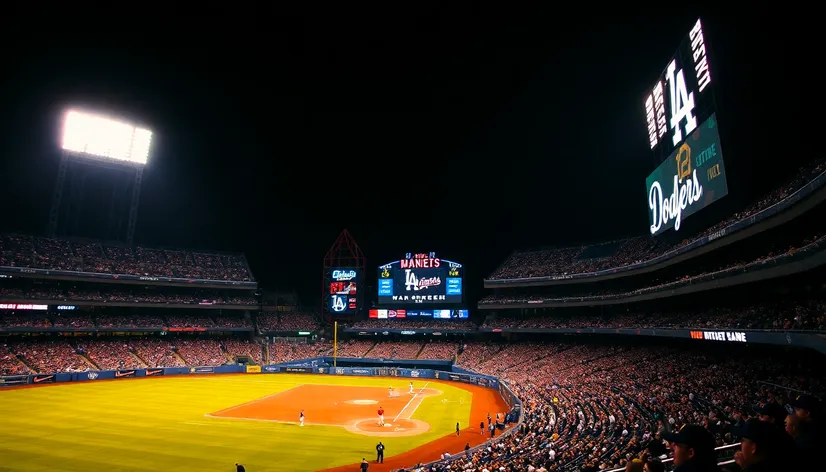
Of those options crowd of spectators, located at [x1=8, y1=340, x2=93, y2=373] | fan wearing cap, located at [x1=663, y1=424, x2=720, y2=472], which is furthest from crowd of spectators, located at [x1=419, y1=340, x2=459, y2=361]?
fan wearing cap, located at [x1=663, y1=424, x2=720, y2=472]

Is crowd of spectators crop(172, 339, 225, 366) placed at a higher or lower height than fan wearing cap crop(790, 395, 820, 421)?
lower

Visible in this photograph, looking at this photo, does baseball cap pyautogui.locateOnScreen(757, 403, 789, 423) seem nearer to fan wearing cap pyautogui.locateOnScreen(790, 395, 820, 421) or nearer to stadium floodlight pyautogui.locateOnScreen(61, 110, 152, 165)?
fan wearing cap pyautogui.locateOnScreen(790, 395, 820, 421)

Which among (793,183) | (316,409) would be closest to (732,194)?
(793,183)

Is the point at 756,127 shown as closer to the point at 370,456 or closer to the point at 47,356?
the point at 370,456

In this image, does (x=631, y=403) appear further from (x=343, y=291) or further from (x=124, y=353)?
(x=124, y=353)

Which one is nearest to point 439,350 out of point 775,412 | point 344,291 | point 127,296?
point 344,291

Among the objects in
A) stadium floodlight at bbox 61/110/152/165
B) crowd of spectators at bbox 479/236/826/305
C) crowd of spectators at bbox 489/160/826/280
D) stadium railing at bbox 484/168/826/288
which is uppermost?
stadium floodlight at bbox 61/110/152/165
